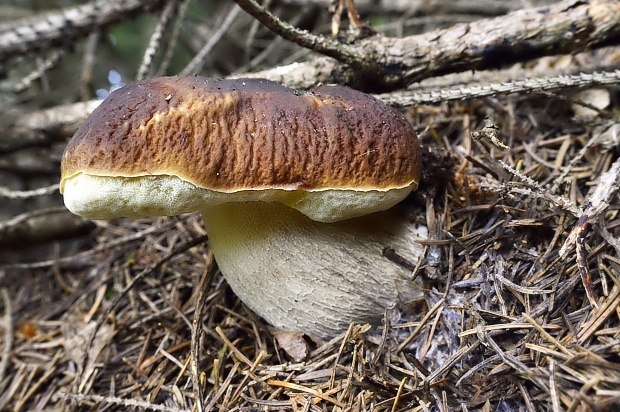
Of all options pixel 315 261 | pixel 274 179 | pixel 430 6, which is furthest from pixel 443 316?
pixel 430 6

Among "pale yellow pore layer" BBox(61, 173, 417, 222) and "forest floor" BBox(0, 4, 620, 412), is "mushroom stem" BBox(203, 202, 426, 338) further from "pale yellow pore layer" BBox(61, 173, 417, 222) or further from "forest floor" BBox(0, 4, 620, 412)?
"pale yellow pore layer" BBox(61, 173, 417, 222)

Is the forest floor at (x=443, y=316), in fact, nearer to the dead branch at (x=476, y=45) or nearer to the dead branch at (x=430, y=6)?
the dead branch at (x=476, y=45)

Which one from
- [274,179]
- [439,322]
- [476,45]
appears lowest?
[439,322]

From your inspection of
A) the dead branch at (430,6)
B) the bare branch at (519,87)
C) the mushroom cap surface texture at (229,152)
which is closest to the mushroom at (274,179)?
Result: the mushroom cap surface texture at (229,152)

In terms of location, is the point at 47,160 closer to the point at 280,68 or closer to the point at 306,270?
the point at 280,68

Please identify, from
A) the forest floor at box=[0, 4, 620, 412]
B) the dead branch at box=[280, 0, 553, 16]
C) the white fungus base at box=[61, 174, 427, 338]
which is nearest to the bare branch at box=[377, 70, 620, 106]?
the forest floor at box=[0, 4, 620, 412]

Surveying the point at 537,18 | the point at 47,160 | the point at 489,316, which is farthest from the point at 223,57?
the point at 489,316

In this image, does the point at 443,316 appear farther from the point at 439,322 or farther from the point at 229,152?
the point at 229,152
